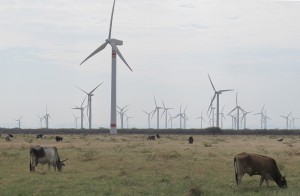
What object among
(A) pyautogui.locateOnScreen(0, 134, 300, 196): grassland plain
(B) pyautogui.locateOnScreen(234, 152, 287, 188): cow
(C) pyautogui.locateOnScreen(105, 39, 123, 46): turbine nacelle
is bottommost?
(A) pyautogui.locateOnScreen(0, 134, 300, 196): grassland plain

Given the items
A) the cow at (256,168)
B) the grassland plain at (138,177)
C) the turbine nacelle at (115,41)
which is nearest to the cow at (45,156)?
the grassland plain at (138,177)

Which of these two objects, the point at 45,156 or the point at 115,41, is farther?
the point at 115,41

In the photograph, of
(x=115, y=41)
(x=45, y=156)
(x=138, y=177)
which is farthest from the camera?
(x=115, y=41)

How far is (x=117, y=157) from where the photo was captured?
30547mm

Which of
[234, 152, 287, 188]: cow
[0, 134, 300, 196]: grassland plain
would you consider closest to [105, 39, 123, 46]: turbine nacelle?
[0, 134, 300, 196]: grassland plain

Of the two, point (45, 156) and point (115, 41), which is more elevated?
point (115, 41)

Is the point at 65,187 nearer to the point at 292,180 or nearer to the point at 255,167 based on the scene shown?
the point at 255,167

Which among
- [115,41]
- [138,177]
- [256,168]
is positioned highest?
[115,41]

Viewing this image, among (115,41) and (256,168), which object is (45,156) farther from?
(115,41)

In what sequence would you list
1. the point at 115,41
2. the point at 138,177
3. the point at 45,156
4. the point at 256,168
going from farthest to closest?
the point at 115,41 < the point at 45,156 < the point at 138,177 < the point at 256,168

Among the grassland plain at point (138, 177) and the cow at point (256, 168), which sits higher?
the cow at point (256, 168)

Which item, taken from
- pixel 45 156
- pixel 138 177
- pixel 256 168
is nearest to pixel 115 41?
pixel 45 156

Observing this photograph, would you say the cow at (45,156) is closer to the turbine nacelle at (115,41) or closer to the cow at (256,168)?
the cow at (256,168)

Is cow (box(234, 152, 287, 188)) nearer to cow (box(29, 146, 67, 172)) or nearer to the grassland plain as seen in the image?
the grassland plain
